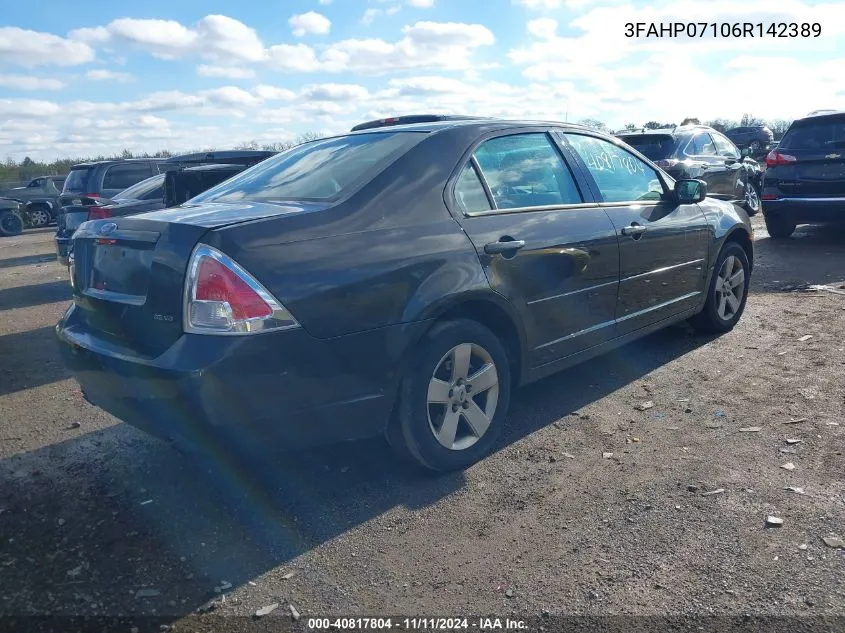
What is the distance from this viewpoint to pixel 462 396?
12.4 feet

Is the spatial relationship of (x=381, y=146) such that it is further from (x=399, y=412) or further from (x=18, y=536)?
(x=18, y=536)

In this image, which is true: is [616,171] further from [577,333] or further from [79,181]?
[79,181]

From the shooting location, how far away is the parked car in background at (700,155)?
11172mm

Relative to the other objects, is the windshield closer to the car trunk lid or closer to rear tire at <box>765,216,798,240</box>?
the car trunk lid

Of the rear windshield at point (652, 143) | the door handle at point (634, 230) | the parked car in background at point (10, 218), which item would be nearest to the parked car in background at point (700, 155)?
the rear windshield at point (652, 143)

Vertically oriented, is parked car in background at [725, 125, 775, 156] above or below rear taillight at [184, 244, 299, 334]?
above

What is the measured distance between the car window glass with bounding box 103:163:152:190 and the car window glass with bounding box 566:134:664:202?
32.6 feet

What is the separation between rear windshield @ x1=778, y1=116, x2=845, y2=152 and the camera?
9.74 m

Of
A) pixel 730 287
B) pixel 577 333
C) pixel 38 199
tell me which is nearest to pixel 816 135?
pixel 730 287

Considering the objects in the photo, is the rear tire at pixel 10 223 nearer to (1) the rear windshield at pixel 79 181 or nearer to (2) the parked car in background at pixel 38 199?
(2) the parked car in background at pixel 38 199

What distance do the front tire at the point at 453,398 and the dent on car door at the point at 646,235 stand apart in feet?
4.15

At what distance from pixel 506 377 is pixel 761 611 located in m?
1.74

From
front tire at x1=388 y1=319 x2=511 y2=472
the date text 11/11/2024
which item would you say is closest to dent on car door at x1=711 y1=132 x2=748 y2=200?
front tire at x1=388 y1=319 x2=511 y2=472

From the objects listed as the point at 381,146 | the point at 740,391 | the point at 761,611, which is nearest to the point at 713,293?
the point at 740,391
